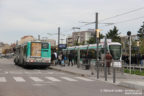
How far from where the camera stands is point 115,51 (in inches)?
1576

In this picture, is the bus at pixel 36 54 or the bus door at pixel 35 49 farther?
the bus door at pixel 35 49

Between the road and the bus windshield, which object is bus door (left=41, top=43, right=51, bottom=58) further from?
the road

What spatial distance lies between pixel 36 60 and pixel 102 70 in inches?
411

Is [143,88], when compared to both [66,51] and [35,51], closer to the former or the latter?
[35,51]

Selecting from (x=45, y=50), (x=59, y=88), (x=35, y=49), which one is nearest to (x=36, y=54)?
(x=35, y=49)

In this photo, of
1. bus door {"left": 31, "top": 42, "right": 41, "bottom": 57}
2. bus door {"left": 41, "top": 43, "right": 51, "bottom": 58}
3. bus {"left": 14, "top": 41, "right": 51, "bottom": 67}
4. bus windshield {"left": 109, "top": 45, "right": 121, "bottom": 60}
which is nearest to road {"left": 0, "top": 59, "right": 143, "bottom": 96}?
bus {"left": 14, "top": 41, "right": 51, "bottom": 67}

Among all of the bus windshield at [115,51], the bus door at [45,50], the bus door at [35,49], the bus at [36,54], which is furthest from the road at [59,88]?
the bus windshield at [115,51]

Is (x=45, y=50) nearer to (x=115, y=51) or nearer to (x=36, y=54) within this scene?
(x=36, y=54)

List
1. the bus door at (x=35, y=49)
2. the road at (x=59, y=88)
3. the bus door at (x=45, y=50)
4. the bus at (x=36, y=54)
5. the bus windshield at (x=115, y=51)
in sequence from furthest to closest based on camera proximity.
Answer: the bus windshield at (x=115, y=51), the bus door at (x=45, y=50), the bus door at (x=35, y=49), the bus at (x=36, y=54), the road at (x=59, y=88)

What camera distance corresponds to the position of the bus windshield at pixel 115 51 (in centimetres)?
3978

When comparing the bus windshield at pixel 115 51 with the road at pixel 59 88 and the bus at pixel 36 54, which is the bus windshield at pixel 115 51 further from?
the road at pixel 59 88

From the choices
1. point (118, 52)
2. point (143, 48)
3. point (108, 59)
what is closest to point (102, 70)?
point (108, 59)

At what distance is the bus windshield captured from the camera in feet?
131

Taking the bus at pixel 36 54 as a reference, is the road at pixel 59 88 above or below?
below
